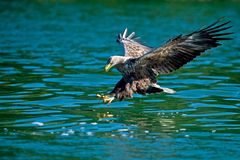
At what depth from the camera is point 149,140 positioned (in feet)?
32.8

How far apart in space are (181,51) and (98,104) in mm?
2132

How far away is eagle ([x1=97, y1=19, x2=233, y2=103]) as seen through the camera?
11.2m

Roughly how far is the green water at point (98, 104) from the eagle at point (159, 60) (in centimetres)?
42

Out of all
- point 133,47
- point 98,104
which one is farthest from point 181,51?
point 98,104

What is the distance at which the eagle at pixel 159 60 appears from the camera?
36.8ft

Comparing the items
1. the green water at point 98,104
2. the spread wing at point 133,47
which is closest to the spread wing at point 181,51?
the green water at point 98,104

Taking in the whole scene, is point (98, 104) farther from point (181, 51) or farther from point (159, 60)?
point (181, 51)

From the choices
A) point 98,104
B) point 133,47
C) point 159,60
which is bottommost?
point 98,104

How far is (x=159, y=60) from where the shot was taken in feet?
37.6

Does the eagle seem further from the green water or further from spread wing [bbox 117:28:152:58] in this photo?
spread wing [bbox 117:28:152:58]

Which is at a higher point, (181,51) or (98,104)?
(181,51)

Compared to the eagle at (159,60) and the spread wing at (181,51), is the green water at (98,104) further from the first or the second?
the spread wing at (181,51)

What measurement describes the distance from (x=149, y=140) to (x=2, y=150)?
1909 millimetres

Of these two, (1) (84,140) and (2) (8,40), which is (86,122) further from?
(2) (8,40)
